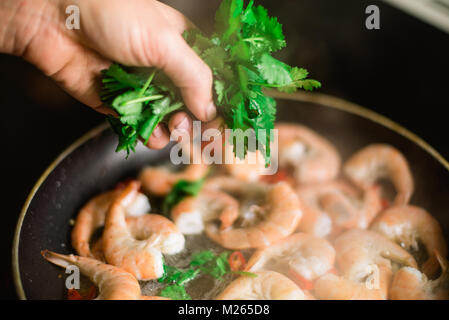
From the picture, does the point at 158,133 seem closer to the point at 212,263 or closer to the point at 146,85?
the point at 146,85

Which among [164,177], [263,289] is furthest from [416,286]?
[164,177]

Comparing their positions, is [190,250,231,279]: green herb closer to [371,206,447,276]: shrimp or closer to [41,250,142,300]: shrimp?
[41,250,142,300]: shrimp

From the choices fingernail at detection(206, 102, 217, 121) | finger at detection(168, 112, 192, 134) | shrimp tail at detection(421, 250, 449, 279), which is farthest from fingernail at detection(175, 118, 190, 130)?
shrimp tail at detection(421, 250, 449, 279)

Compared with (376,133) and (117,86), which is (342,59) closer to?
(376,133)

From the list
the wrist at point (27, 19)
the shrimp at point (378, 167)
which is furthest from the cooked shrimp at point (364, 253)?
the wrist at point (27, 19)

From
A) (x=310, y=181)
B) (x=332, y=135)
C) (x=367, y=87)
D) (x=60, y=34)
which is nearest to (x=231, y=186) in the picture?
(x=310, y=181)
